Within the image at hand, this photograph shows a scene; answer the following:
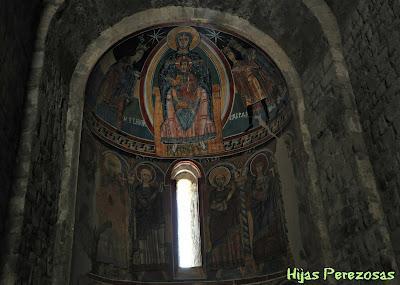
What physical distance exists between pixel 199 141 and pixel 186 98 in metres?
0.92

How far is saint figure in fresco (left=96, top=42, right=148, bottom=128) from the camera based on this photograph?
24.0 ft

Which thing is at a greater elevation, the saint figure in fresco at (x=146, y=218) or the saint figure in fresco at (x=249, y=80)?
the saint figure in fresco at (x=249, y=80)

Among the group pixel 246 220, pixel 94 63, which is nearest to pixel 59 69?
pixel 94 63

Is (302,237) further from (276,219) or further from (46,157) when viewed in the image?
(46,157)

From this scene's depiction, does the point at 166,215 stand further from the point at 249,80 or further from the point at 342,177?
the point at 342,177

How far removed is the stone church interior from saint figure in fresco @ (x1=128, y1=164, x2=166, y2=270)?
0.03 metres

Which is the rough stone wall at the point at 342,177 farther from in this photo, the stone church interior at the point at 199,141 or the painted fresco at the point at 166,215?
the painted fresco at the point at 166,215

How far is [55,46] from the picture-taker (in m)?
5.64

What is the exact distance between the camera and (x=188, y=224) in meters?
7.79

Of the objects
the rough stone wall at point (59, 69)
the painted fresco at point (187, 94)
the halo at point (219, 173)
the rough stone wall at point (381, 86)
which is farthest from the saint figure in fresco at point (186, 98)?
the rough stone wall at point (381, 86)

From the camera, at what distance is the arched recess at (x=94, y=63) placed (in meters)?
5.19

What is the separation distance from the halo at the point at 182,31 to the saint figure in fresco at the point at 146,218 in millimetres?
2341

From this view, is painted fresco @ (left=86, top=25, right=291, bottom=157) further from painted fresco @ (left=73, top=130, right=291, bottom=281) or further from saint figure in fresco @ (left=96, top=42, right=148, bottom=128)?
painted fresco @ (left=73, top=130, right=291, bottom=281)

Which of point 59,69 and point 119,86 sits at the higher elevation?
point 119,86
